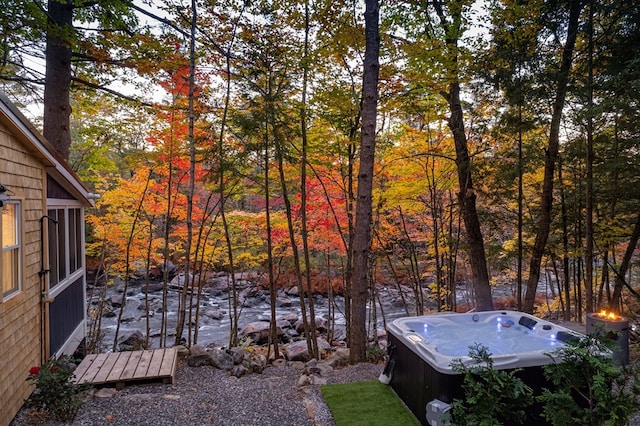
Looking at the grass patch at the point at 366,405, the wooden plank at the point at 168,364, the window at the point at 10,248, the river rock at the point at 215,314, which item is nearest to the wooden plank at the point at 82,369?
the wooden plank at the point at 168,364

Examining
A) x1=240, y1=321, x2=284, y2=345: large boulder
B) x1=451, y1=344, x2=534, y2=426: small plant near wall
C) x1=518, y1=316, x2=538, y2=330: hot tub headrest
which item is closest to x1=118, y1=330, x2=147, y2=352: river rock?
x1=240, y1=321, x2=284, y2=345: large boulder

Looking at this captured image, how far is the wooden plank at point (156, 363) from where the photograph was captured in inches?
176

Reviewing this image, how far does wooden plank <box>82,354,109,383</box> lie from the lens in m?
4.26

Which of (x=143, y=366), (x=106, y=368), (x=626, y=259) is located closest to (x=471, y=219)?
(x=626, y=259)

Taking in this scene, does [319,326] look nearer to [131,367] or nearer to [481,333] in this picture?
[481,333]

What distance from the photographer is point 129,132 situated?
336 inches

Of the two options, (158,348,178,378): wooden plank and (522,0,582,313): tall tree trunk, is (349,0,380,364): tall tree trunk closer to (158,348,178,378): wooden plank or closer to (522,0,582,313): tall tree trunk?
(158,348,178,378): wooden plank

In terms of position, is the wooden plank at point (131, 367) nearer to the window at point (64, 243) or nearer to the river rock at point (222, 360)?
the river rock at point (222, 360)

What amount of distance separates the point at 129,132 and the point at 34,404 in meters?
6.50

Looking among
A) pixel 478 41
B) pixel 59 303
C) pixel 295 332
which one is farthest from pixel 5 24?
pixel 295 332

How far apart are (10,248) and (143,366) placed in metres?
2.04

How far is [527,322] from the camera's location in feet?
17.0

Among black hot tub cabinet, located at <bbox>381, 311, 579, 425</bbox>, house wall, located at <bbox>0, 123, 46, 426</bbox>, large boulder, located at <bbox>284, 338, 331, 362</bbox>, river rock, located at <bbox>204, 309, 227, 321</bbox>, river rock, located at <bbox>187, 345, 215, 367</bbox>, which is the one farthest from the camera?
river rock, located at <bbox>204, 309, 227, 321</bbox>

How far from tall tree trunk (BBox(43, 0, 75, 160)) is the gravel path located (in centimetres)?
444
